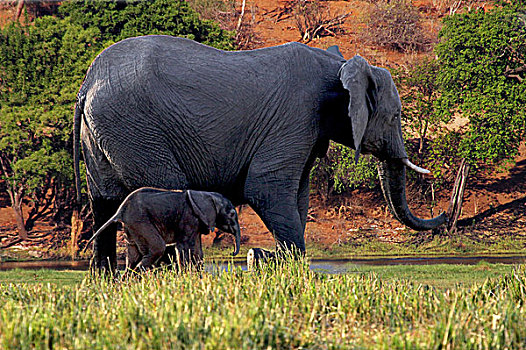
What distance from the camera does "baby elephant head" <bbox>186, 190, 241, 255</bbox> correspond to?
249 inches

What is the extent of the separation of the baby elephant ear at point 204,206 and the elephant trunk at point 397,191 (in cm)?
272

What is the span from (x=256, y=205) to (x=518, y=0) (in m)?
16.9

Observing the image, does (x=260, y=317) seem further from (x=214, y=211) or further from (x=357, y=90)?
(x=357, y=90)

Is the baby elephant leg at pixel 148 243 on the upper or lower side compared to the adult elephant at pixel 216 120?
lower

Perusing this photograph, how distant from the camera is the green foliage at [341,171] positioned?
839 inches

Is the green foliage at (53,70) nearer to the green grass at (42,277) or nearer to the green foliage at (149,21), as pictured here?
the green foliage at (149,21)

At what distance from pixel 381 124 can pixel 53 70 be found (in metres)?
15.4

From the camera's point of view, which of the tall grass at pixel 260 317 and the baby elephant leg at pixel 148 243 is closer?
the tall grass at pixel 260 317

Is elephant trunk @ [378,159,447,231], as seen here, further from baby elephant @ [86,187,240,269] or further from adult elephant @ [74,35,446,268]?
baby elephant @ [86,187,240,269]

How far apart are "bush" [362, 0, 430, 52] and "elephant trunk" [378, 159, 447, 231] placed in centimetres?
2571

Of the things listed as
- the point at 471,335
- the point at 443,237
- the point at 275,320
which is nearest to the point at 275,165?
the point at 275,320

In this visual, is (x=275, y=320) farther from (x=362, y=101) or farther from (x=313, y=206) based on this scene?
(x=313, y=206)

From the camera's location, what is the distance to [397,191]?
8.30 meters

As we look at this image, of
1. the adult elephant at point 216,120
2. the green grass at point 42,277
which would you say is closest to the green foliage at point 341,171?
the green grass at point 42,277
